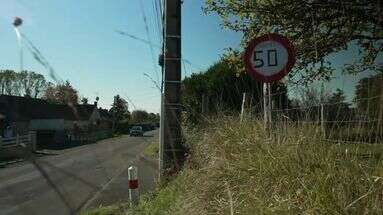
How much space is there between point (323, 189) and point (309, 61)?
10284 millimetres

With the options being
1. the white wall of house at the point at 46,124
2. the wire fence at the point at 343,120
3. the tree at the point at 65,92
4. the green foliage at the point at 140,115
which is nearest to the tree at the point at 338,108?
the wire fence at the point at 343,120

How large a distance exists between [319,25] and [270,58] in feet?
20.7

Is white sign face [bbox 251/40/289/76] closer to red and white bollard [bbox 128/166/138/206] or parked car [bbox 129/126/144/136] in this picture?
red and white bollard [bbox 128/166/138/206]

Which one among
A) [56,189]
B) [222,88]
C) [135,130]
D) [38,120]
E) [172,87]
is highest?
[38,120]

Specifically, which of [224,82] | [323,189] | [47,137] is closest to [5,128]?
[47,137]

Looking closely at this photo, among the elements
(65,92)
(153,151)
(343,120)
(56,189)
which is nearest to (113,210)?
(65,92)

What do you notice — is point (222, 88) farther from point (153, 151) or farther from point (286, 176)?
point (153, 151)

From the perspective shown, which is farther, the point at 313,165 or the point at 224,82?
the point at 224,82

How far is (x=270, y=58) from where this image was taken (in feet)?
25.2

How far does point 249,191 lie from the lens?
5453 millimetres

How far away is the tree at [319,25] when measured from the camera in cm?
1220

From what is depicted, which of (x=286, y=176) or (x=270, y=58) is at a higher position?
(x=270, y=58)

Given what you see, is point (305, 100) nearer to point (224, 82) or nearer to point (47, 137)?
point (224, 82)

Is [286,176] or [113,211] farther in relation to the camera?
[113,211]
